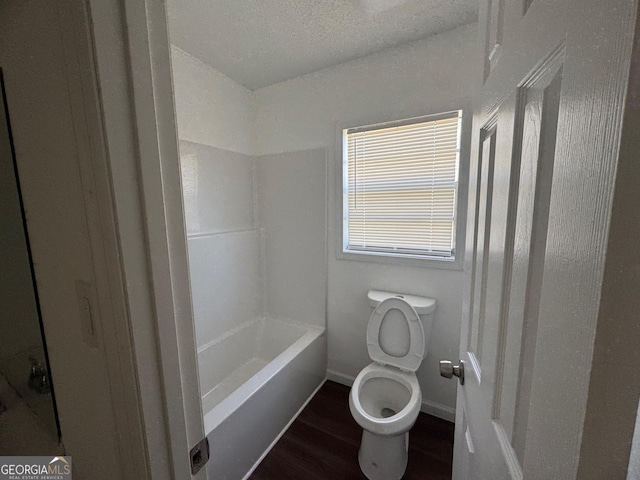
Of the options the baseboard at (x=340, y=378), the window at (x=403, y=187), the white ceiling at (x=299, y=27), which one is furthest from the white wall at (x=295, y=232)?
the white ceiling at (x=299, y=27)

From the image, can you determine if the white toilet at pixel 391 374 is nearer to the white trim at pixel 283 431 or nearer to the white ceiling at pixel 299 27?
the white trim at pixel 283 431

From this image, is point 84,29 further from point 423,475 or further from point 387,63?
point 423,475

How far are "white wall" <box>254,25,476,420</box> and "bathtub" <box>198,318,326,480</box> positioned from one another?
0.33 meters

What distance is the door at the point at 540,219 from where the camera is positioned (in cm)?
25

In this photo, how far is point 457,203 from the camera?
165 centimetres

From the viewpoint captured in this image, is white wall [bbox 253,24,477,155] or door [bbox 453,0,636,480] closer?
door [bbox 453,0,636,480]

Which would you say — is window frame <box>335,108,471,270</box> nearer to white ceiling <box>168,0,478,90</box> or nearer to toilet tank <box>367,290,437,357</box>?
toilet tank <box>367,290,437,357</box>

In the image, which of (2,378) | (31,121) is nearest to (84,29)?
(31,121)

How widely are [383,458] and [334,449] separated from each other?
0.35 m

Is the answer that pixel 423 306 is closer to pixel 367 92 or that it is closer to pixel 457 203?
pixel 457 203

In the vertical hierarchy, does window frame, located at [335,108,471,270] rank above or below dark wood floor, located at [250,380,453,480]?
above

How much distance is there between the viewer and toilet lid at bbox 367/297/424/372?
164 cm

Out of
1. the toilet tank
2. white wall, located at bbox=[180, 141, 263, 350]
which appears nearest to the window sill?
the toilet tank

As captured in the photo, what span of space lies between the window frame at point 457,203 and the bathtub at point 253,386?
0.78m
